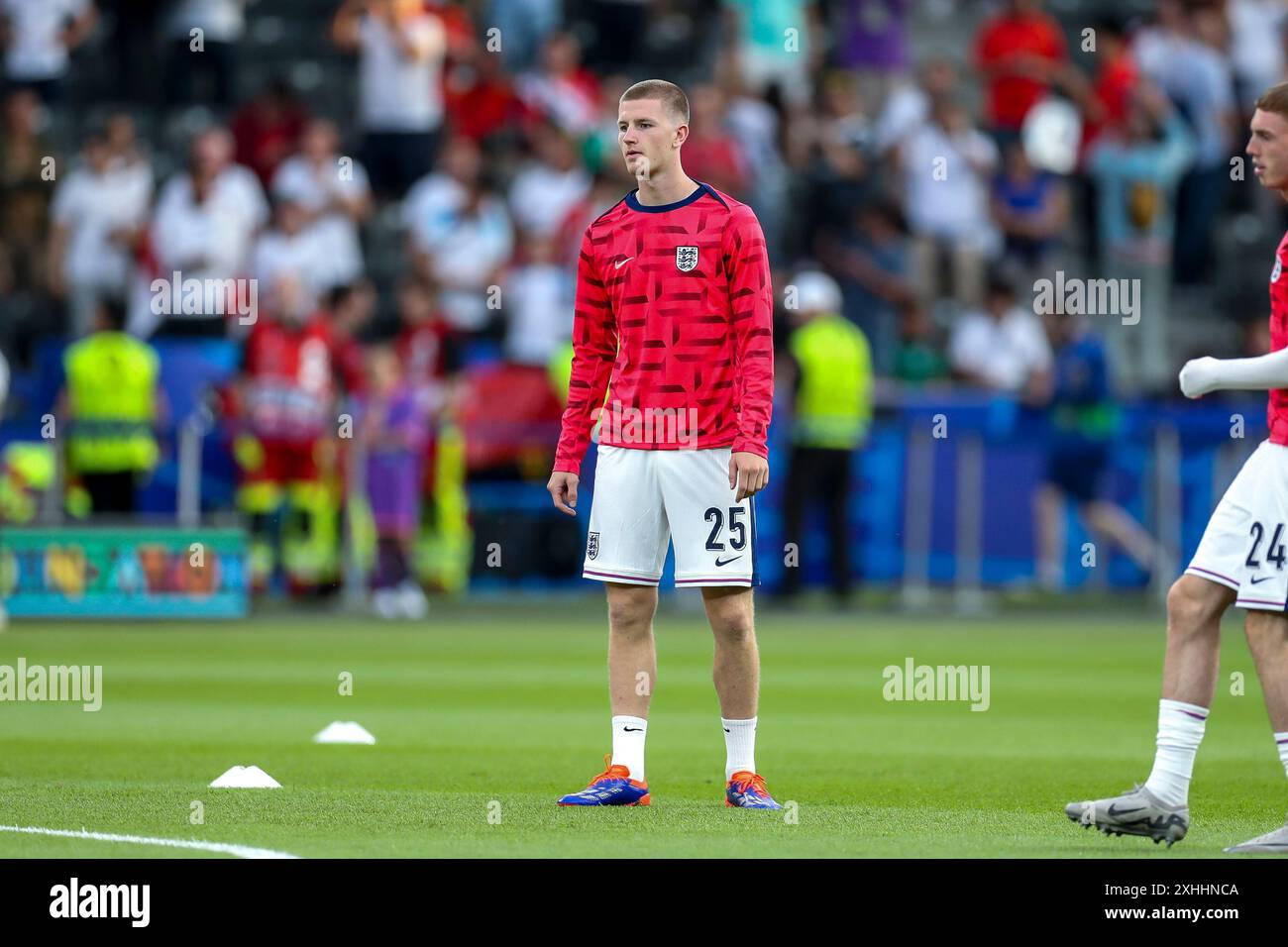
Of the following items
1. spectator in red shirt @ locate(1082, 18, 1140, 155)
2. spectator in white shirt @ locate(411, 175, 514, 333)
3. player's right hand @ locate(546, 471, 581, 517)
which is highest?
spectator in red shirt @ locate(1082, 18, 1140, 155)

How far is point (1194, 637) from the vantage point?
8016mm

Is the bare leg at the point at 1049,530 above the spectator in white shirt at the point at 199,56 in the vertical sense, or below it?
below

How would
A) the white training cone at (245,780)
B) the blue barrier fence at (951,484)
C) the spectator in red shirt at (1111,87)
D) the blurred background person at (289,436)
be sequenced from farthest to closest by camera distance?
the spectator in red shirt at (1111,87) → the blue barrier fence at (951,484) → the blurred background person at (289,436) → the white training cone at (245,780)

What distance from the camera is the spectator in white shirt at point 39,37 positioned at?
2589cm

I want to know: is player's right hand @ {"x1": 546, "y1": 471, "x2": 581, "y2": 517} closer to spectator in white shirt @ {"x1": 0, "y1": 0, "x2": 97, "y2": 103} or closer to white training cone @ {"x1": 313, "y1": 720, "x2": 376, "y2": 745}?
white training cone @ {"x1": 313, "y1": 720, "x2": 376, "y2": 745}

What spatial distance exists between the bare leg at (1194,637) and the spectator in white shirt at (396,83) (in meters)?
18.2

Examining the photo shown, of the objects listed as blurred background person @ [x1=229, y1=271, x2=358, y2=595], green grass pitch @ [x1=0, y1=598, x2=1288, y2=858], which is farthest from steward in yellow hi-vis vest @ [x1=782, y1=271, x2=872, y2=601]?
blurred background person @ [x1=229, y1=271, x2=358, y2=595]

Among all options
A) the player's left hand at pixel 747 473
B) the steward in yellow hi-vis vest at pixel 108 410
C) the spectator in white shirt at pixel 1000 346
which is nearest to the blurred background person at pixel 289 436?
the steward in yellow hi-vis vest at pixel 108 410

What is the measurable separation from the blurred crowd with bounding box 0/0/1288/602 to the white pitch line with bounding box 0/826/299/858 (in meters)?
13.9

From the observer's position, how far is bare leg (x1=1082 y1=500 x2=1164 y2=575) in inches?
890

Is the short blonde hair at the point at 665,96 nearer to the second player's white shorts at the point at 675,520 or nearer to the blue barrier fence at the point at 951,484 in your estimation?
the second player's white shorts at the point at 675,520

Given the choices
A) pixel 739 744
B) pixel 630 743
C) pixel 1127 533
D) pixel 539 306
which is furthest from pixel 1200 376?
pixel 539 306

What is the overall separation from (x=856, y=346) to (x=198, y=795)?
1333 centimetres
